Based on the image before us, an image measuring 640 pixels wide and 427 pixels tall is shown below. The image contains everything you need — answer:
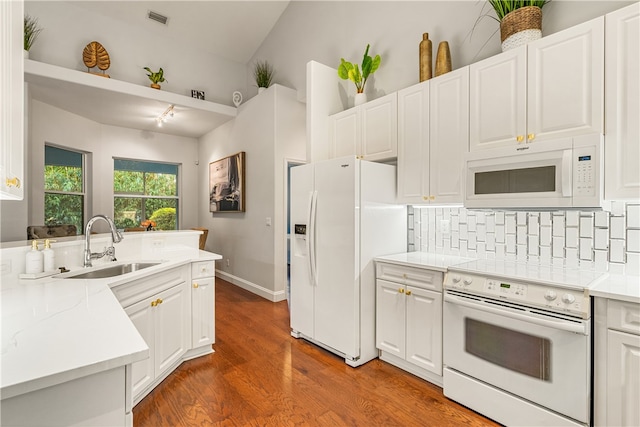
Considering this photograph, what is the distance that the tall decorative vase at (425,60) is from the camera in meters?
2.71

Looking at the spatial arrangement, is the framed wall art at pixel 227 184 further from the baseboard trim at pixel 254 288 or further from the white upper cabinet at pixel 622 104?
the white upper cabinet at pixel 622 104

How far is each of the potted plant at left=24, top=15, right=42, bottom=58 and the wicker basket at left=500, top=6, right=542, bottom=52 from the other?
4.99 meters

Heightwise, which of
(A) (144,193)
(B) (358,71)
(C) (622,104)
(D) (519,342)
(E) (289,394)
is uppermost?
(B) (358,71)

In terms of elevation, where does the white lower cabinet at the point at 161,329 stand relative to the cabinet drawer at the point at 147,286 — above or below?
below

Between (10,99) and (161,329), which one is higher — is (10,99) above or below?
above

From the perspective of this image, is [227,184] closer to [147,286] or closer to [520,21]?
[147,286]

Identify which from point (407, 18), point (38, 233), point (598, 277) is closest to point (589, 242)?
point (598, 277)

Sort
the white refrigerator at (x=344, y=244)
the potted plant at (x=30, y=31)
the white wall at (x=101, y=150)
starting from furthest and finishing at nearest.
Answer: the white wall at (x=101, y=150) < the potted plant at (x=30, y=31) < the white refrigerator at (x=344, y=244)

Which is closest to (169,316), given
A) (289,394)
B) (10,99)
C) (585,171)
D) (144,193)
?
(289,394)

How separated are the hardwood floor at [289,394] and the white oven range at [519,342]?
8.6 inches

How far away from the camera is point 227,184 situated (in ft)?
18.5

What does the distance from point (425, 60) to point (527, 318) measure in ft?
7.04

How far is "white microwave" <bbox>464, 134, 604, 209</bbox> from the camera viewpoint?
1781 millimetres

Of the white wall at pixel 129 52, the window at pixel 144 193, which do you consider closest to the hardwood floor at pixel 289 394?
the window at pixel 144 193
